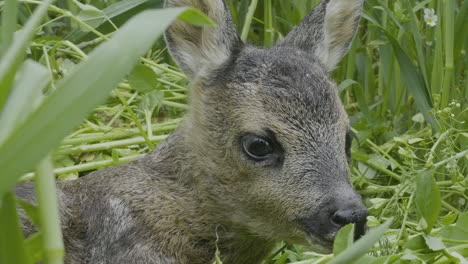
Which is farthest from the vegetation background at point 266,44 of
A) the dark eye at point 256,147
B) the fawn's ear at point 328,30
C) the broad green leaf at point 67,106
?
the dark eye at point 256,147

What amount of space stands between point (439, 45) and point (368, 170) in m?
0.83

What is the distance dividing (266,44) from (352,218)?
9.37ft

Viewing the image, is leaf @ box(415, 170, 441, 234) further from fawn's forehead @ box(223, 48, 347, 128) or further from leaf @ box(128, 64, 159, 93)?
leaf @ box(128, 64, 159, 93)

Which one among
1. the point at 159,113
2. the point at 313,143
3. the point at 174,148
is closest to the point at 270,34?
the point at 159,113

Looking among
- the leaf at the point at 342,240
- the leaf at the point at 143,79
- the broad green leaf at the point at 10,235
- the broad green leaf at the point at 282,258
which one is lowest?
the broad green leaf at the point at 282,258

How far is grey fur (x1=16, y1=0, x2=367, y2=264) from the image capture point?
13.0 feet

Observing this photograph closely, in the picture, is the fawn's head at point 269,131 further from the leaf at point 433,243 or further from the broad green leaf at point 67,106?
the broad green leaf at point 67,106

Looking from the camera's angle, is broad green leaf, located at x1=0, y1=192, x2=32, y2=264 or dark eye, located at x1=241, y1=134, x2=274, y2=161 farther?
dark eye, located at x1=241, y1=134, x2=274, y2=161

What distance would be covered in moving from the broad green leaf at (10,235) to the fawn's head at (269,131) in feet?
5.47

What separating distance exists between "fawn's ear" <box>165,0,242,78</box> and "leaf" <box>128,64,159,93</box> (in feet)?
1.52

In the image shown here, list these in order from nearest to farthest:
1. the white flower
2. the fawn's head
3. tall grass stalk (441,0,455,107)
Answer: the fawn's head < tall grass stalk (441,0,455,107) < the white flower

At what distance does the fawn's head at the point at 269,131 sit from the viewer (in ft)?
12.7

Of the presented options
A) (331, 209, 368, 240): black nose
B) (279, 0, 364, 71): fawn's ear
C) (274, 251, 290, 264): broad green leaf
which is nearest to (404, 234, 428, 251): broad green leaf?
(331, 209, 368, 240): black nose

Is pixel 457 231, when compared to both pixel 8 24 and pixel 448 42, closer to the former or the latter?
pixel 448 42
